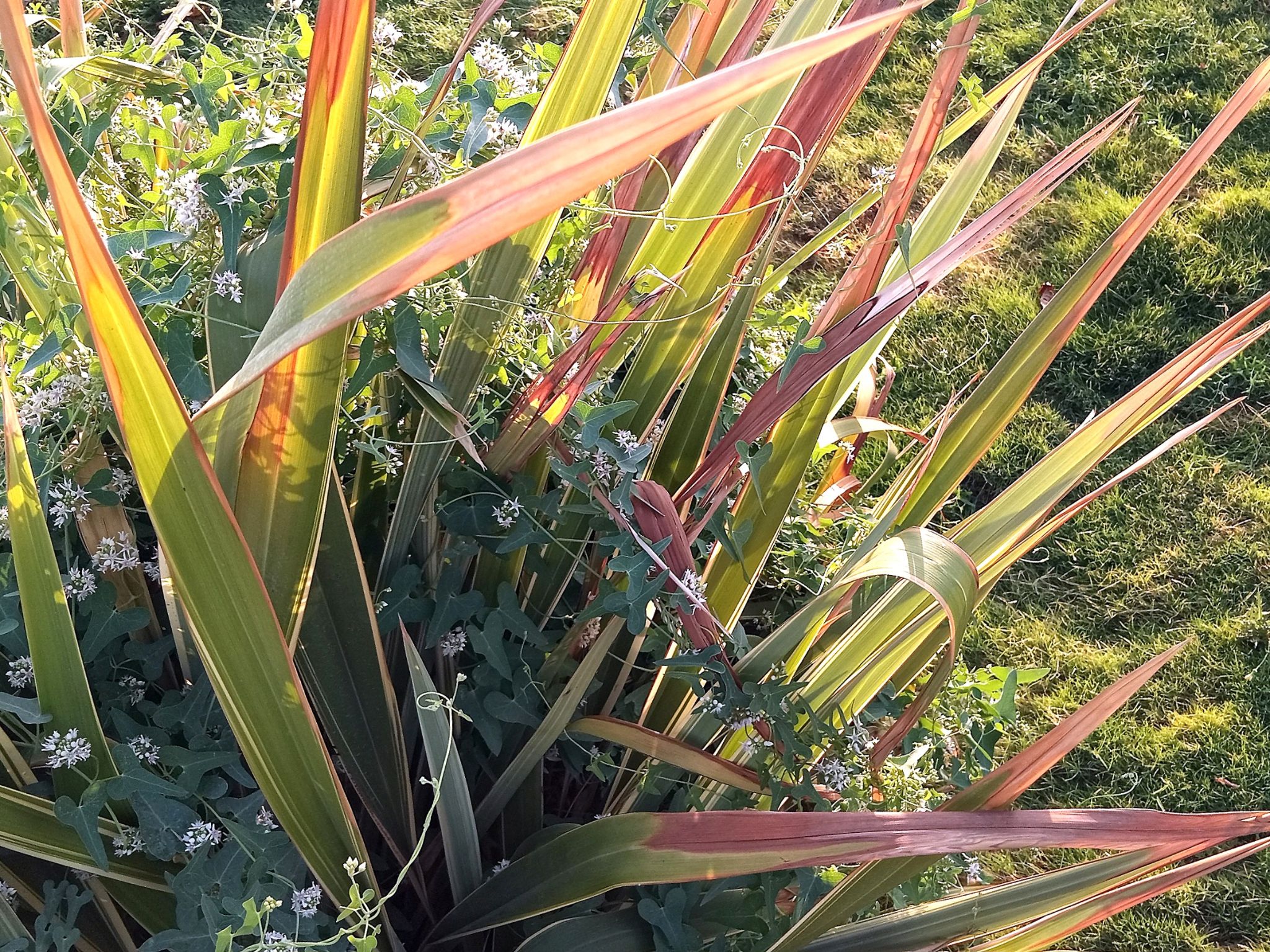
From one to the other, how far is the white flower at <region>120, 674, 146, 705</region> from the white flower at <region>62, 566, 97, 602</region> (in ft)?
0.34

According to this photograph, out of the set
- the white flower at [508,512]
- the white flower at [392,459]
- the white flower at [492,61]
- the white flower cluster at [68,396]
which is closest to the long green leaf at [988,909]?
the white flower at [508,512]

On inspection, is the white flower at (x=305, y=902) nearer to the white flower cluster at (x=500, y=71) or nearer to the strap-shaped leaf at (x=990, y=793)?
the strap-shaped leaf at (x=990, y=793)

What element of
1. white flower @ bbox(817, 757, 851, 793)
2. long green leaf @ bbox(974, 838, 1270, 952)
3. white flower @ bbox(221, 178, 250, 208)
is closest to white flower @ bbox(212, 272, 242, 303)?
white flower @ bbox(221, 178, 250, 208)

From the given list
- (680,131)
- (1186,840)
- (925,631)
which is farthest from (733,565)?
(680,131)

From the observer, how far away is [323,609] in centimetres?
97

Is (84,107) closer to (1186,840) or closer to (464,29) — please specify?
(1186,840)

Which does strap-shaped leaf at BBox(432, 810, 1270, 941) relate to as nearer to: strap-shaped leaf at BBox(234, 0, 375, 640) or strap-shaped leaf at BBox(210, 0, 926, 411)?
strap-shaped leaf at BBox(234, 0, 375, 640)

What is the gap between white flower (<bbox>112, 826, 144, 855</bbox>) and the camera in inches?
35.5

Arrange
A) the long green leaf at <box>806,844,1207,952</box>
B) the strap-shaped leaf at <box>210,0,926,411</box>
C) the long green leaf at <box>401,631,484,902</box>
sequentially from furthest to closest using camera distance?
the long green leaf at <box>806,844,1207,952</box>, the long green leaf at <box>401,631,484,902</box>, the strap-shaped leaf at <box>210,0,926,411</box>

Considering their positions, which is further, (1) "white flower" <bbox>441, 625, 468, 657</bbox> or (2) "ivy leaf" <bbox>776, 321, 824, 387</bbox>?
(1) "white flower" <bbox>441, 625, 468, 657</bbox>

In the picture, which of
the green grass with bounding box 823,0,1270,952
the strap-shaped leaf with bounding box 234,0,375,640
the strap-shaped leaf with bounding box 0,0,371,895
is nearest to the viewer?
the strap-shaped leaf with bounding box 0,0,371,895

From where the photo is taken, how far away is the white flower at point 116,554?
95 cm

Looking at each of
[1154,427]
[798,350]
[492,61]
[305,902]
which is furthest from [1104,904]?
[1154,427]

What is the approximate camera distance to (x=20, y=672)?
0.97 metres
